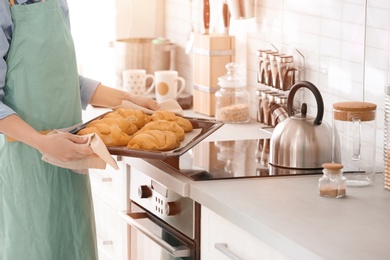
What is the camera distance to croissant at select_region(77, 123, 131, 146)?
92.0 inches

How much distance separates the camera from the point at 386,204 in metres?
2.01

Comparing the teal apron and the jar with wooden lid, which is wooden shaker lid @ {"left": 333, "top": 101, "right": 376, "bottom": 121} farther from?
the teal apron

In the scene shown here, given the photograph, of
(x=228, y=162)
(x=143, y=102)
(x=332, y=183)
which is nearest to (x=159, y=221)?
(x=228, y=162)

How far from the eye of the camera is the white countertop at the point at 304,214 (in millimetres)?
1695

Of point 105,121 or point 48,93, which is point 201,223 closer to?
point 105,121

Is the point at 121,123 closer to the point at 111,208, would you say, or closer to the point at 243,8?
the point at 111,208

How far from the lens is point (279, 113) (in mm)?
2785

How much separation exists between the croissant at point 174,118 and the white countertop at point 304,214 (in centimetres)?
28

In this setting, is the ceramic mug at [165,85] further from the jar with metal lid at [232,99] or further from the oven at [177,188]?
the oven at [177,188]

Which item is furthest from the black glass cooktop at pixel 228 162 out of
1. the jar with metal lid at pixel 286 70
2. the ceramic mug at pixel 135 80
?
the ceramic mug at pixel 135 80

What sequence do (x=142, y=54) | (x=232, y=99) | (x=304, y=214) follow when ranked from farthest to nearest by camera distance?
(x=142, y=54) < (x=232, y=99) < (x=304, y=214)

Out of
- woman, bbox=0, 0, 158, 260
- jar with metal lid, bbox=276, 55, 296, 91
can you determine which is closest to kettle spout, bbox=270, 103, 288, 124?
jar with metal lid, bbox=276, 55, 296, 91

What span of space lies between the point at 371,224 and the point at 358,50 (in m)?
0.83

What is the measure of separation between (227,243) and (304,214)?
243 millimetres
